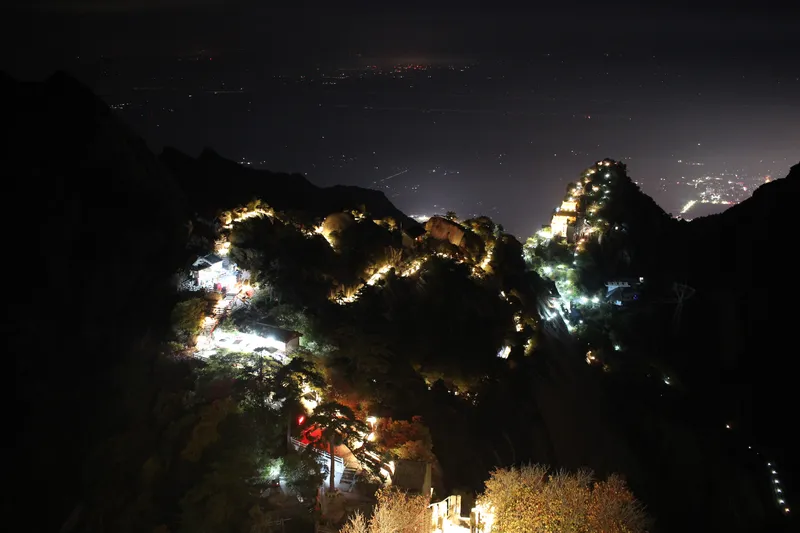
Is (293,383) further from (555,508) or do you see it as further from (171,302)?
(555,508)

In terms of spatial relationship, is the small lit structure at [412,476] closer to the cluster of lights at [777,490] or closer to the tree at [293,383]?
the tree at [293,383]

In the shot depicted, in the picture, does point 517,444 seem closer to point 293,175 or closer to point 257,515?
point 257,515

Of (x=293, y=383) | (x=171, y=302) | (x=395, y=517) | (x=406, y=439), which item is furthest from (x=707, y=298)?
(x=171, y=302)

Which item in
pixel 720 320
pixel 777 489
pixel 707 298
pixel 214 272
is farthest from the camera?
pixel 707 298

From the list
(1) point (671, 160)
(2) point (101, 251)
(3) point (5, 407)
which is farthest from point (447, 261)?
(1) point (671, 160)

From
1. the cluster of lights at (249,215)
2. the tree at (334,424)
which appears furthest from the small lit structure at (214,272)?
the tree at (334,424)

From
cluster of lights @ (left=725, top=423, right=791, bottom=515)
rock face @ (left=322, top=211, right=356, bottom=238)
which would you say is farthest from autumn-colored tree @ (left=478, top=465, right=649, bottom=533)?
cluster of lights @ (left=725, top=423, right=791, bottom=515)
